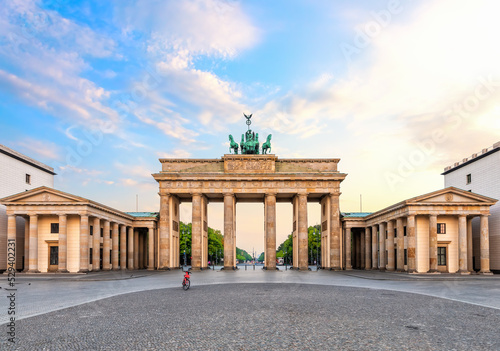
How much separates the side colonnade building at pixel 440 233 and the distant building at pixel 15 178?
4882 cm

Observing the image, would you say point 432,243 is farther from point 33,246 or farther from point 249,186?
point 33,246

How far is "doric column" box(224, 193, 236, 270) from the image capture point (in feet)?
210

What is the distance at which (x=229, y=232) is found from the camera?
6456 centimetres

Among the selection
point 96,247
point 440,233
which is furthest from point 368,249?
point 96,247

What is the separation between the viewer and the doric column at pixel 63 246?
166 ft

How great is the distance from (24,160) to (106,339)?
187 ft

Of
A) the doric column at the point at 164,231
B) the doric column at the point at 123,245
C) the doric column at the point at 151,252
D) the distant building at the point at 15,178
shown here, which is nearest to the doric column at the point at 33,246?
the distant building at the point at 15,178

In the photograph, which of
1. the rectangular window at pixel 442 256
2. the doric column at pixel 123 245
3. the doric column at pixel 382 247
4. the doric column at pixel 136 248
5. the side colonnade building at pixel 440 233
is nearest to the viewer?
the side colonnade building at pixel 440 233

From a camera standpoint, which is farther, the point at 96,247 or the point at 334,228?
the point at 334,228

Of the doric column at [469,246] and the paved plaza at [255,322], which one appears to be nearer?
the paved plaza at [255,322]

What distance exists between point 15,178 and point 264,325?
2199 inches

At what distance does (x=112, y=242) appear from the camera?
62.5 m

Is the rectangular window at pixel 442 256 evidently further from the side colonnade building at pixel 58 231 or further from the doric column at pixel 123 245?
the doric column at pixel 123 245

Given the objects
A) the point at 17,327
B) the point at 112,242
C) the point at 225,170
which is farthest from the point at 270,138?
the point at 17,327
